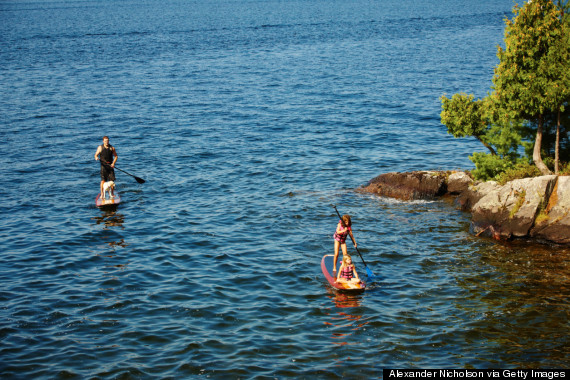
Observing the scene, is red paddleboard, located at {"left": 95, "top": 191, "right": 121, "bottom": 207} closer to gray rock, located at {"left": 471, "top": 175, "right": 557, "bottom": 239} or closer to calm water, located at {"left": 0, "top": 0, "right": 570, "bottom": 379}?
calm water, located at {"left": 0, "top": 0, "right": 570, "bottom": 379}

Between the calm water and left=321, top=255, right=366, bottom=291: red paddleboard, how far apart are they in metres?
0.35

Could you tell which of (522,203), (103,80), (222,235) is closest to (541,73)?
(522,203)

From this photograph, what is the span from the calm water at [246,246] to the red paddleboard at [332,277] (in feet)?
1.15

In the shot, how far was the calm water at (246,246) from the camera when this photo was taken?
19156mm

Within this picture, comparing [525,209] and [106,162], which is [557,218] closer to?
[525,209]

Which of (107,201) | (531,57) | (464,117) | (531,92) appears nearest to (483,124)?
(464,117)

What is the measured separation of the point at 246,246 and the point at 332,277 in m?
5.69

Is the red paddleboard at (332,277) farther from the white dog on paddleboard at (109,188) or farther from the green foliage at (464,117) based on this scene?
the white dog on paddleboard at (109,188)

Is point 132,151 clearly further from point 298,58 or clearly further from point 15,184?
point 298,58

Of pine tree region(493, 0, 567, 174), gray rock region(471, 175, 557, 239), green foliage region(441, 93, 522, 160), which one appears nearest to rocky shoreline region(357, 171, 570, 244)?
gray rock region(471, 175, 557, 239)

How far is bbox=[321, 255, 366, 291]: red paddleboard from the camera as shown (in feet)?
75.0

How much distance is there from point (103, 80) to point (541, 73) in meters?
58.6

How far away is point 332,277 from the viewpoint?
24.0 metres

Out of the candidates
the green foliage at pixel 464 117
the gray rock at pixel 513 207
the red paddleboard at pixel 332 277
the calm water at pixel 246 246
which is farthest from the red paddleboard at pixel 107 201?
the gray rock at pixel 513 207
